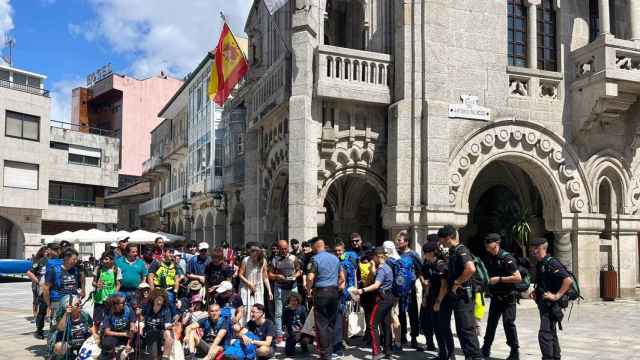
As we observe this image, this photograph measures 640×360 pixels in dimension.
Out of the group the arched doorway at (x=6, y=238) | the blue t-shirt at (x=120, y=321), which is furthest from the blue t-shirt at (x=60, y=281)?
the arched doorway at (x=6, y=238)

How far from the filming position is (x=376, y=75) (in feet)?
47.3

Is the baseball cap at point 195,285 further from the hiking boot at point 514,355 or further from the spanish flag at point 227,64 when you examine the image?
the spanish flag at point 227,64

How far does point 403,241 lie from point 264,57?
10.6 meters

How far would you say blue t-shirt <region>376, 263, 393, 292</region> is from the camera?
29.1ft

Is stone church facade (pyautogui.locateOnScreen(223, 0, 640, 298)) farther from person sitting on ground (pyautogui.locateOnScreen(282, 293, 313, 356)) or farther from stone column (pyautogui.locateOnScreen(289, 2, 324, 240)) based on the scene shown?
person sitting on ground (pyautogui.locateOnScreen(282, 293, 313, 356))

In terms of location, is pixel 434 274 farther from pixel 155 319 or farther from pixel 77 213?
pixel 77 213

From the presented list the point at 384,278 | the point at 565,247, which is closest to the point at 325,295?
the point at 384,278

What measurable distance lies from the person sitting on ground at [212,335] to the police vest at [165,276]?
1991 millimetres

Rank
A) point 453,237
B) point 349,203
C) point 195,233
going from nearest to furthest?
point 453,237 → point 349,203 → point 195,233

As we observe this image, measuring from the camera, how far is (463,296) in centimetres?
790

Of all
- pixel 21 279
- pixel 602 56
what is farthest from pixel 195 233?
pixel 602 56

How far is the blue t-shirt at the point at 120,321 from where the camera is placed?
8594mm

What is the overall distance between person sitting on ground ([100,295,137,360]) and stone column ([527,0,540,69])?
11575 millimetres

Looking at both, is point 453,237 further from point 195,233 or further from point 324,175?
point 195,233
